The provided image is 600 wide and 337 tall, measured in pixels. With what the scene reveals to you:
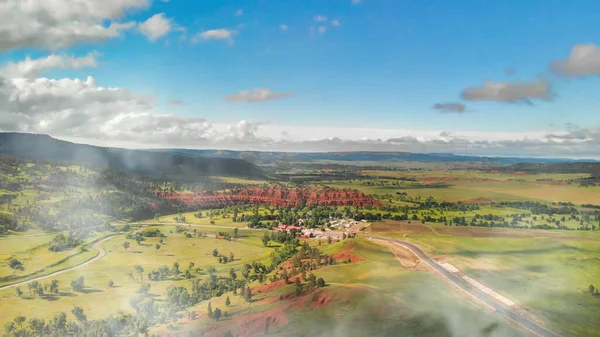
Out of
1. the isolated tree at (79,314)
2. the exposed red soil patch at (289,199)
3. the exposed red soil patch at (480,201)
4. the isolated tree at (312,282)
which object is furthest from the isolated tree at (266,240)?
the exposed red soil patch at (480,201)

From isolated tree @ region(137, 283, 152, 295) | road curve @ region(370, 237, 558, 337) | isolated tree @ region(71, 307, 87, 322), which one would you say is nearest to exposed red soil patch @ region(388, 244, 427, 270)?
road curve @ region(370, 237, 558, 337)

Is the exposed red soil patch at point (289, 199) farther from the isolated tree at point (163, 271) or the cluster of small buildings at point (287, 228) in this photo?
the isolated tree at point (163, 271)

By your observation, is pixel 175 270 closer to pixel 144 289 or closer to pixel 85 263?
pixel 144 289

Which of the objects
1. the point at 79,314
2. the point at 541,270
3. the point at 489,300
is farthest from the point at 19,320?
the point at 541,270

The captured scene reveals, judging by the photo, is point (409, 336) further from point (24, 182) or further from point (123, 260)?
point (24, 182)

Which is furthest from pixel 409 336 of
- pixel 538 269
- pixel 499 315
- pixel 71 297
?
pixel 71 297

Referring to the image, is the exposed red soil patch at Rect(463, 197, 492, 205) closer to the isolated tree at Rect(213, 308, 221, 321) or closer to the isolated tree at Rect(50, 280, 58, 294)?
the isolated tree at Rect(213, 308, 221, 321)

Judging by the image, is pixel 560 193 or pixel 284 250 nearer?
pixel 284 250
